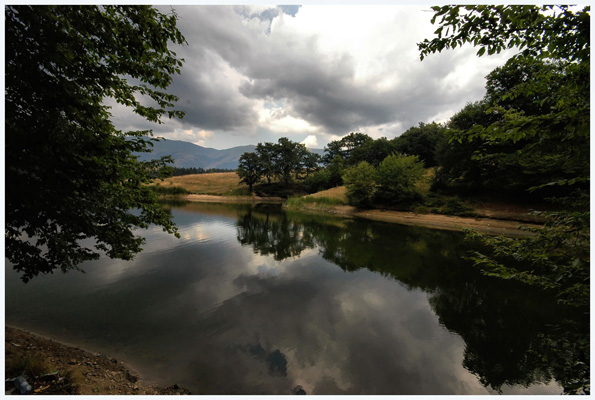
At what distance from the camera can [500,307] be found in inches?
442

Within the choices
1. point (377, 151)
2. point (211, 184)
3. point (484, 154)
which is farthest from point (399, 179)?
point (211, 184)

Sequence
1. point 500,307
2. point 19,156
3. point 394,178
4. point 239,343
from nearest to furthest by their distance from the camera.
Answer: point 19,156, point 239,343, point 500,307, point 394,178

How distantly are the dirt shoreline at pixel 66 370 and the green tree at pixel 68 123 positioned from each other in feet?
6.81

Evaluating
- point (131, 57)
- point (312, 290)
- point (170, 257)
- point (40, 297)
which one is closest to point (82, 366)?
point (40, 297)

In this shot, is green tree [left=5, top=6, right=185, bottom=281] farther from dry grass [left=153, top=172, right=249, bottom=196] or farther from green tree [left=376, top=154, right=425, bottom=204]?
dry grass [left=153, top=172, right=249, bottom=196]

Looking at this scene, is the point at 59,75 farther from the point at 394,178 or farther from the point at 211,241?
the point at 394,178

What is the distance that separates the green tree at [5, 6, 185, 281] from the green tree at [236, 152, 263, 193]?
84.0 m

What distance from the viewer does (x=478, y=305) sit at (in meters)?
11.5

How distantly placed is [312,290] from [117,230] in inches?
375

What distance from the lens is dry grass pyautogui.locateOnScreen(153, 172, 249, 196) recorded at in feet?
296

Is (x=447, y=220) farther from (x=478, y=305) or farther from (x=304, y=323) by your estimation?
(x=304, y=323)

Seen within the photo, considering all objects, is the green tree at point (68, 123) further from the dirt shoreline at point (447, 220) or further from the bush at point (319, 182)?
the bush at point (319, 182)

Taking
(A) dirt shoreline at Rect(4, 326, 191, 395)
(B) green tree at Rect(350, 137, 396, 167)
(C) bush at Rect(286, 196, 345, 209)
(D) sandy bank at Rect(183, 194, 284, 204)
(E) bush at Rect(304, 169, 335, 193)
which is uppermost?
(B) green tree at Rect(350, 137, 396, 167)

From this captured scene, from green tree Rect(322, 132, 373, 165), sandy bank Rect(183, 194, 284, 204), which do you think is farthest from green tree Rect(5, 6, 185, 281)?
green tree Rect(322, 132, 373, 165)
